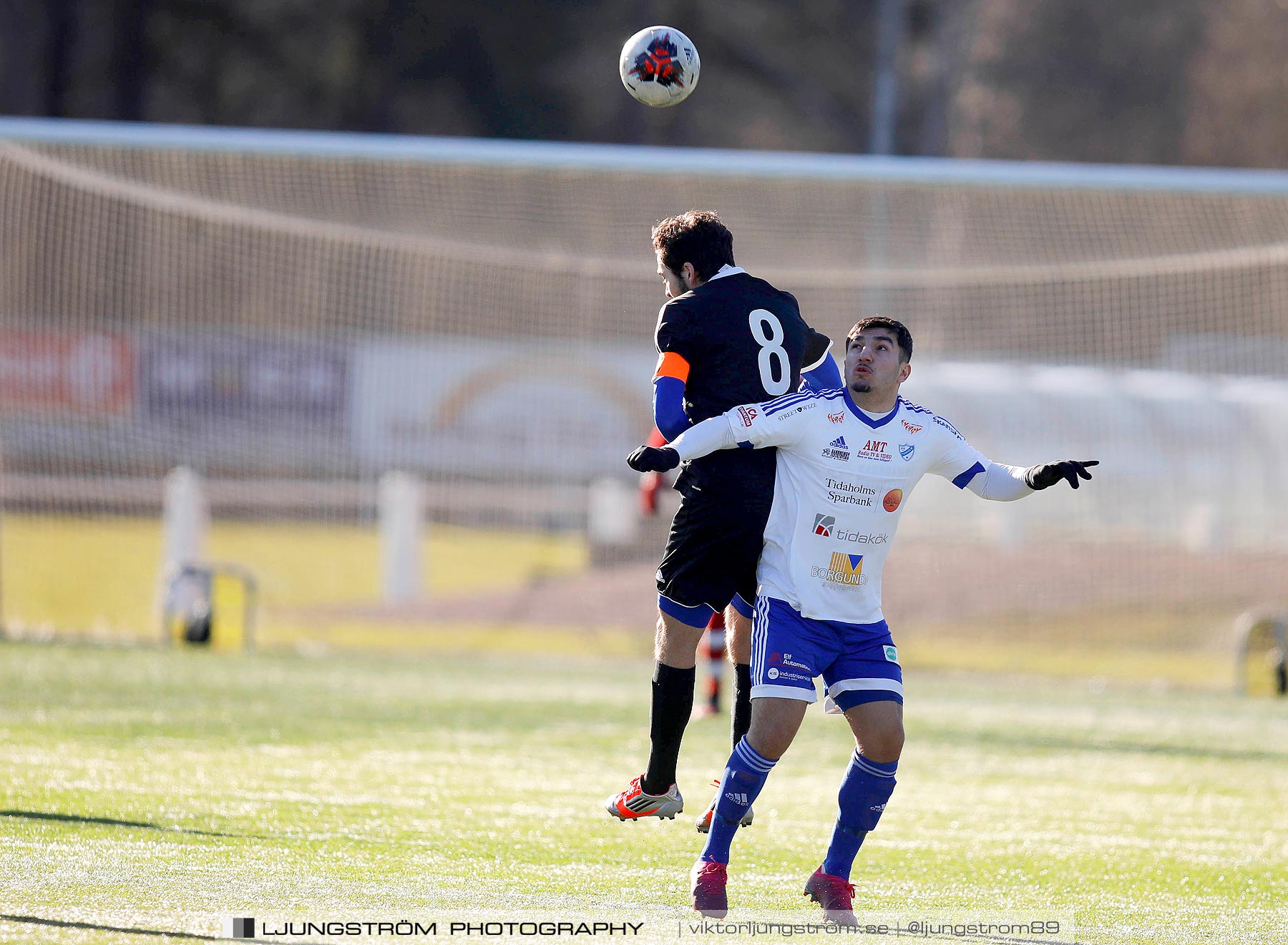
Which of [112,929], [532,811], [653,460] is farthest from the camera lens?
[532,811]

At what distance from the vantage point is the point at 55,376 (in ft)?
52.1

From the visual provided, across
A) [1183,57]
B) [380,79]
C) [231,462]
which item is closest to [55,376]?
[231,462]

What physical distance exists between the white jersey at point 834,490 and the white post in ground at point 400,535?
34.0 feet

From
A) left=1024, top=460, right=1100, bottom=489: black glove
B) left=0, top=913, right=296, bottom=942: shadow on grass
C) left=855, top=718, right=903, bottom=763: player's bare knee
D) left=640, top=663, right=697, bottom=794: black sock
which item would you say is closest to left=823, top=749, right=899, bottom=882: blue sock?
left=855, top=718, right=903, bottom=763: player's bare knee

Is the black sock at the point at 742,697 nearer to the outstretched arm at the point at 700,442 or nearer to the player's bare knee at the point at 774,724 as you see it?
the player's bare knee at the point at 774,724

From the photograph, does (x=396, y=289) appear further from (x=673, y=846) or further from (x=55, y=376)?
(x=673, y=846)

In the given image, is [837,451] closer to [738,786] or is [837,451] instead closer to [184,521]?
[738,786]

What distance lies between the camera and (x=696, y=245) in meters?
5.44

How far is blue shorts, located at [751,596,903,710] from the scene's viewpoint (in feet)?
15.6

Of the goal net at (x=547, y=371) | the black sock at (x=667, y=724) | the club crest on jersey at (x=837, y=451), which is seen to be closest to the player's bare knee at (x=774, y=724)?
the black sock at (x=667, y=724)

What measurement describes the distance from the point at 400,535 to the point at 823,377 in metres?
10.2

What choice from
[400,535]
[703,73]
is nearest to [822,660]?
[400,535]

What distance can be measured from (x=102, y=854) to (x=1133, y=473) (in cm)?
1153

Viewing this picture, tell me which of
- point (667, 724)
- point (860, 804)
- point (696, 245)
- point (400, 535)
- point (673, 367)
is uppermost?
point (696, 245)
